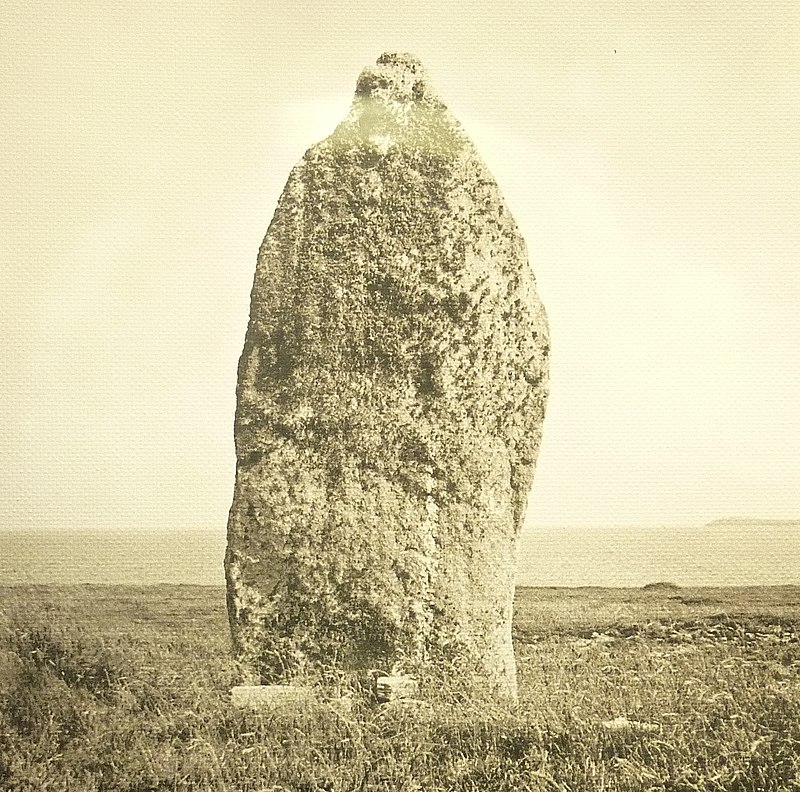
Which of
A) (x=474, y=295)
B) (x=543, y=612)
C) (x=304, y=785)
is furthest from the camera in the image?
(x=543, y=612)

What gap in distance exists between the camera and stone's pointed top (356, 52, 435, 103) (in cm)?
585

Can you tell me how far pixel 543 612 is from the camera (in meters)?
A: 9.04

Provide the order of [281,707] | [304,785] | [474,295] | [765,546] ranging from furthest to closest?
[765,546] < [474,295] < [281,707] < [304,785]

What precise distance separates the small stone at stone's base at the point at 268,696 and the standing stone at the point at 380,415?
0.21 feet

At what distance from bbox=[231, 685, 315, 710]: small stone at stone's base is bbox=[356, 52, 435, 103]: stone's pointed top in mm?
3434

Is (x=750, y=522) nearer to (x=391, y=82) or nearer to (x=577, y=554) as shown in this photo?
(x=577, y=554)

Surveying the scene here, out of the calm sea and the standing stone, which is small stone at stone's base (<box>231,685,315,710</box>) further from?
the calm sea

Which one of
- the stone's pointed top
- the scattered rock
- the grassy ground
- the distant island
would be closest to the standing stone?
the stone's pointed top

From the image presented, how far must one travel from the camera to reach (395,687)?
5.48m

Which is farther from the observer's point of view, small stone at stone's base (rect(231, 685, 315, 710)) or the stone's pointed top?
the stone's pointed top

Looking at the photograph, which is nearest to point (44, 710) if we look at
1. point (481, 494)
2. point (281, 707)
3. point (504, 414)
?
point (281, 707)

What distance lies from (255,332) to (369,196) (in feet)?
3.36

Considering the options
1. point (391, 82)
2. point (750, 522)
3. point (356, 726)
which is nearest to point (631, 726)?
point (356, 726)

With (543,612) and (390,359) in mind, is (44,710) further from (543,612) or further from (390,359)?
(543,612)
